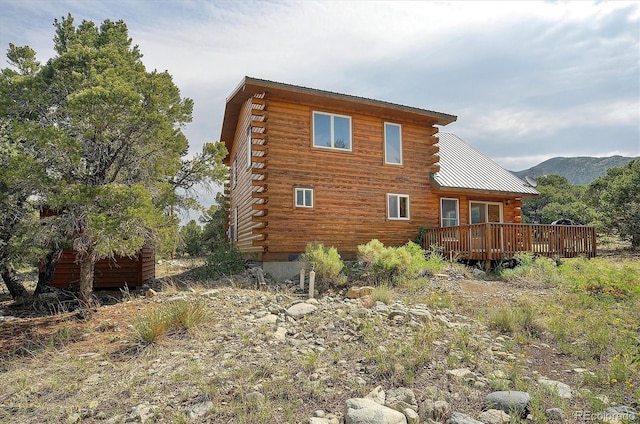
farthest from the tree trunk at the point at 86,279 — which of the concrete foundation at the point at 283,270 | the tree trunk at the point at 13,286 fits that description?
the concrete foundation at the point at 283,270

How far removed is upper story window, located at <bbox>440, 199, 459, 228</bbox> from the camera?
16.2 m

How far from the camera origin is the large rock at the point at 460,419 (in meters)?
4.28

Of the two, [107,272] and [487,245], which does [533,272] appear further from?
[107,272]

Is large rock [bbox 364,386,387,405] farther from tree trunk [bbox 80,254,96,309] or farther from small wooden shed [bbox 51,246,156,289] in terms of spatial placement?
small wooden shed [bbox 51,246,156,289]

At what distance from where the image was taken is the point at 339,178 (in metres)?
13.7

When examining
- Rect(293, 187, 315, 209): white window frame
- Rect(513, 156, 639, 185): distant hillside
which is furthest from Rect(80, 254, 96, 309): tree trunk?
Rect(513, 156, 639, 185): distant hillside

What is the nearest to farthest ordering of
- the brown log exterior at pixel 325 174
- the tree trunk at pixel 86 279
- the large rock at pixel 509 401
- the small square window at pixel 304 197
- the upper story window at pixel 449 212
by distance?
the large rock at pixel 509 401
the tree trunk at pixel 86 279
the brown log exterior at pixel 325 174
the small square window at pixel 304 197
the upper story window at pixel 449 212

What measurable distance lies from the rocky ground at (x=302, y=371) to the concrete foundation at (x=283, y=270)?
12.6ft

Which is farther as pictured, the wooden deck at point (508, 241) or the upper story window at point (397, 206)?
the upper story window at point (397, 206)

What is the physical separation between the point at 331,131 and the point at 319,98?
3.96 feet

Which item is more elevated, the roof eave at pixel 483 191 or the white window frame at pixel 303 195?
the roof eave at pixel 483 191

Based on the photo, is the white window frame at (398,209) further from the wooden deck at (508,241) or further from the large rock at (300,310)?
the large rock at (300,310)

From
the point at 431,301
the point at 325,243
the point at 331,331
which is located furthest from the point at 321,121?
the point at 331,331

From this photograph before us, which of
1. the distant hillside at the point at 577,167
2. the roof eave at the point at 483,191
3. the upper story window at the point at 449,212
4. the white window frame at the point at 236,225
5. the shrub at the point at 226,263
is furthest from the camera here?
the distant hillside at the point at 577,167
